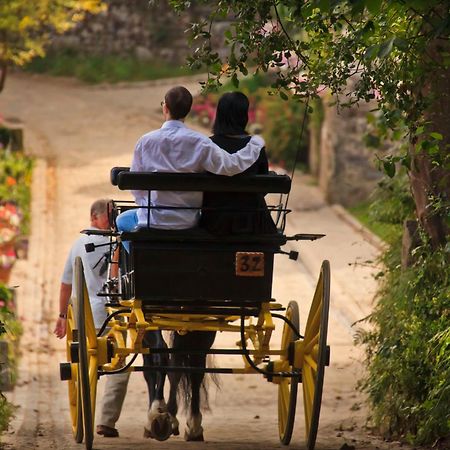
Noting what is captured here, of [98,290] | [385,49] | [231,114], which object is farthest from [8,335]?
[385,49]

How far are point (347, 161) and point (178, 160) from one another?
11.1m

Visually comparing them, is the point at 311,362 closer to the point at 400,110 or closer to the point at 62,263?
the point at 400,110

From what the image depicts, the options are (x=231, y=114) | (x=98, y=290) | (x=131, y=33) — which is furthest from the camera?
(x=131, y=33)

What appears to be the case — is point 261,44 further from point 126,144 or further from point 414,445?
point 126,144

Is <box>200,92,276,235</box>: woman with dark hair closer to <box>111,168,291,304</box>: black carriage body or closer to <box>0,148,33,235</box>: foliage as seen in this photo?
<box>111,168,291,304</box>: black carriage body

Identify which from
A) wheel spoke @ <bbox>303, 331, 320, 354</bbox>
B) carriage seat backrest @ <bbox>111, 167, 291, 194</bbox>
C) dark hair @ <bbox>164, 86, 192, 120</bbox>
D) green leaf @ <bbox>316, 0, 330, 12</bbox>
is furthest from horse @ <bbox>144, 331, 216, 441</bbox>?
green leaf @ <bbox>316, 0, 330, 12</bbox>

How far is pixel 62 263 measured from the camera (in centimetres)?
1488

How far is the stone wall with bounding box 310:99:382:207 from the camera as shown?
17.8m

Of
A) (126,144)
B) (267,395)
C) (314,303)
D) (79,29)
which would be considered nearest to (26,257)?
(267,395)

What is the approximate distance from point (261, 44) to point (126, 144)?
42.6ft

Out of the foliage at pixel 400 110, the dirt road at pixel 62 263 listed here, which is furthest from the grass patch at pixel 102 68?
the foliage at pixel 400 110

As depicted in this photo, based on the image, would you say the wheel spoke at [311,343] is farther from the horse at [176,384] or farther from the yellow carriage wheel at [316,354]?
the horse at [176,384]

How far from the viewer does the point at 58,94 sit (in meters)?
24.6

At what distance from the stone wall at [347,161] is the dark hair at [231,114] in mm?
10292
